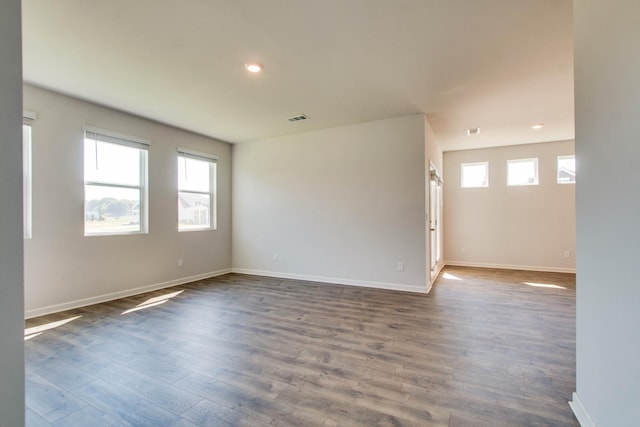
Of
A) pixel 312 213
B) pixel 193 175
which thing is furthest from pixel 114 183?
pixel 312 213

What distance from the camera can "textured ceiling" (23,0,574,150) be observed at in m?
2.15

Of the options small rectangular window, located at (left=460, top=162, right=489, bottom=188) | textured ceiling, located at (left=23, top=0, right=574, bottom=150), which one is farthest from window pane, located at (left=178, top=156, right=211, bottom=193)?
small rectangular window, located at (left=460, top=162, right=489, bottom=188)

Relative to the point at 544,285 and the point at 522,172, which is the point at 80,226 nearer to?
the point at 544,285

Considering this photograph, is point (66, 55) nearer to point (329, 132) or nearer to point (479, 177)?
point (329, 132)

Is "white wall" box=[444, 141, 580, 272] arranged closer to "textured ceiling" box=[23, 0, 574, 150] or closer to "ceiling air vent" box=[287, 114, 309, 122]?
"textured ceiling" box=[23, 0, 574, 150]

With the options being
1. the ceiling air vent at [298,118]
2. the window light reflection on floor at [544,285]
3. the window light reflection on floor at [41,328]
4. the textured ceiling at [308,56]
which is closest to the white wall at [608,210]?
the textured ceiling at [308,56]

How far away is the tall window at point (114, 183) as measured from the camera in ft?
12.8

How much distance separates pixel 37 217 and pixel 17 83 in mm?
3142

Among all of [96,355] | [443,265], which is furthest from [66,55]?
[443,265]

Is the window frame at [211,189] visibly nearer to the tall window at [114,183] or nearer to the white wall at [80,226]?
the white wall at [80,226]

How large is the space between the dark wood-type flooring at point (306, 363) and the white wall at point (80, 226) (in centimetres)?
38

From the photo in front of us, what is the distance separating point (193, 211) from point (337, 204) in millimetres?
2707

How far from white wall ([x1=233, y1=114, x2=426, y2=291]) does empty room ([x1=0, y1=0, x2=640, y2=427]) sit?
0.14ft

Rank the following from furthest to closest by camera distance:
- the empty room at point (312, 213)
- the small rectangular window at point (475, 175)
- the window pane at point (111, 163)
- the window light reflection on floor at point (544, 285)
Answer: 1. the small rectangular window at point (475, 175)
2. the window light reflection on floor at point (544, 285)
3. the window pane at point (111, 163)
4. the empty room at point (312, 213)
